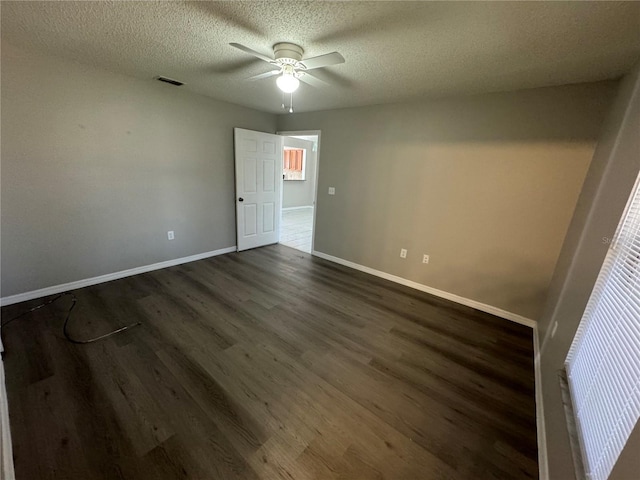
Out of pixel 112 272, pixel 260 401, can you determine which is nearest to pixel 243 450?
pixel 260 401

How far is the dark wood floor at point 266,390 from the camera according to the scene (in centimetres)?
135

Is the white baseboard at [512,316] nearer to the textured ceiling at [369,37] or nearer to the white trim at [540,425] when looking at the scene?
the white trim at [540,425]

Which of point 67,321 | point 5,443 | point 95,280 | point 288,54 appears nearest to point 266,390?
point 5,443

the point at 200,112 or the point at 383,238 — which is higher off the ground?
the point at 200,112

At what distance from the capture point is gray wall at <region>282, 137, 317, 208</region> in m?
7.67

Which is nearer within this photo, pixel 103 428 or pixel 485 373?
pixel 103 428

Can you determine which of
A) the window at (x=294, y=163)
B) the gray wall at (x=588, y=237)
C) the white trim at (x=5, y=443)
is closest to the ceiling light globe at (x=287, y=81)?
the gray wall at (x=588, y=237)

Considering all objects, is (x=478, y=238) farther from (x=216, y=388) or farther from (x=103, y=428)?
(x=103, y=428)

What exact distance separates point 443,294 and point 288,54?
2999 millimetres

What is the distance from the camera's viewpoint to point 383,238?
3.62 m

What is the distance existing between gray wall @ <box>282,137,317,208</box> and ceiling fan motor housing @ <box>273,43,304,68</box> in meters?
5.64

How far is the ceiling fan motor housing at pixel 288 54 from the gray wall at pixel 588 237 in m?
2.05

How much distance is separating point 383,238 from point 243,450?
2.83 meters

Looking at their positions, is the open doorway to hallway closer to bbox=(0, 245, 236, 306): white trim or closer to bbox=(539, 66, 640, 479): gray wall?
bbox=(0, 245, 236, 306): white trim
